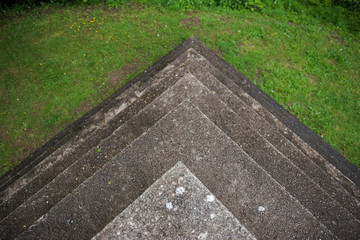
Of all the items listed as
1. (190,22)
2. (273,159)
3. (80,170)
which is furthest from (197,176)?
(190,22)

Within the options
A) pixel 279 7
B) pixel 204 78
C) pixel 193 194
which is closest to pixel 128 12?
pixel 204 78

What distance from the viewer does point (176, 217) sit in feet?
8.13

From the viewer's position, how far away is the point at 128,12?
23.1ft

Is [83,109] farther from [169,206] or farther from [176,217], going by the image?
[176,217]

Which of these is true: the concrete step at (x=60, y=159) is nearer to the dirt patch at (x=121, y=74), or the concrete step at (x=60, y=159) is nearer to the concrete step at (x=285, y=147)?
the concrete step at (x=285, y=147)

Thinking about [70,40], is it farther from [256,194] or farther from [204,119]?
[256,194]

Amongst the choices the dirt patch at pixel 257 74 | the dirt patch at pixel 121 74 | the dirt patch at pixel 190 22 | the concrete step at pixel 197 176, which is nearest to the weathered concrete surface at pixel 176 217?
the concrete step at pixel 197 176

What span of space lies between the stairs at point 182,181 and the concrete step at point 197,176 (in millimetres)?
12

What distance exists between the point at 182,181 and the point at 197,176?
1.01 ft

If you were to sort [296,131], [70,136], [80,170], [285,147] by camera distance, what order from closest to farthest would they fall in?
[80,170]
[285,147]
[70,136]
[296,131]

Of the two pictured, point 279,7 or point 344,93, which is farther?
point 279,7

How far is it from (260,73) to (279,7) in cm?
324

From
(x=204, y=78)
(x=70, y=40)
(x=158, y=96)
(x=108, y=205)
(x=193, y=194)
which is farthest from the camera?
(x=70, y=40)

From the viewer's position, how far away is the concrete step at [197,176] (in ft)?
8.67
